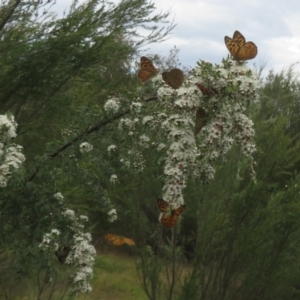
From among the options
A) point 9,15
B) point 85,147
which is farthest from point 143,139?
point 9,15

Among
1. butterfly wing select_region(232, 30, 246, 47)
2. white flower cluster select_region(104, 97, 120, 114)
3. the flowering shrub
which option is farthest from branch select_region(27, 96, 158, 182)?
butterfly wing select_region(232, 30, 246, 47)

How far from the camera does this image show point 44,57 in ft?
15.8

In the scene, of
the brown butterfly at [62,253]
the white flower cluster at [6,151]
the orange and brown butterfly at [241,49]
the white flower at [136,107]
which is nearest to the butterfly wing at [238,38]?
the orange and brown butterfly at [241,49]

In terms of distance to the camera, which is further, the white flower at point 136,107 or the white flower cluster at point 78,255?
the white flower at point 136,107

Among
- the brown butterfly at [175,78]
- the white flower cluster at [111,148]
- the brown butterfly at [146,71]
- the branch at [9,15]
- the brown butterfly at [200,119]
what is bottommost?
the white flower cluster at [111,148]

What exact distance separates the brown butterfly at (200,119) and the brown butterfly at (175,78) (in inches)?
6.2

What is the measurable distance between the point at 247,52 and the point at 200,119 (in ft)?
1.12

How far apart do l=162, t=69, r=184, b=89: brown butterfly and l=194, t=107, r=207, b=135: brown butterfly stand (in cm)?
16

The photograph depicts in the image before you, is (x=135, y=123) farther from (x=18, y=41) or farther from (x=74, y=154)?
(x=18, y=41)

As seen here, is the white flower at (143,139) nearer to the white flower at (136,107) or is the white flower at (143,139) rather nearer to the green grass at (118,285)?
the white flower at (136,107)

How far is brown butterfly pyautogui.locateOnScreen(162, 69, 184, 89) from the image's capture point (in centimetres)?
242

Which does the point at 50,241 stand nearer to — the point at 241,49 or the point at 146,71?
the point at 146,71

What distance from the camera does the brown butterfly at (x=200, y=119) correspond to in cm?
234

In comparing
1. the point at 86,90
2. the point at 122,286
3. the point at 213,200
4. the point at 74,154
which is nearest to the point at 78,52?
the point at 86,90
